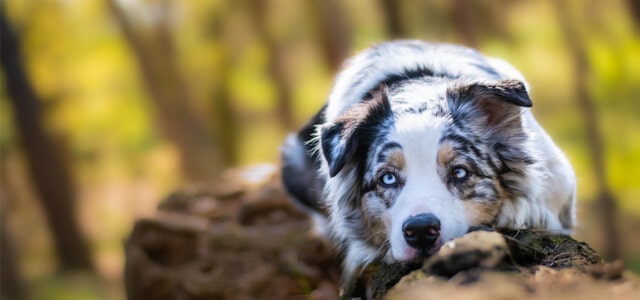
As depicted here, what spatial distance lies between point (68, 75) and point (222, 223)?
38.6 ft

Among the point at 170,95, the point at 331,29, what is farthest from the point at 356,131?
the point at 170,95

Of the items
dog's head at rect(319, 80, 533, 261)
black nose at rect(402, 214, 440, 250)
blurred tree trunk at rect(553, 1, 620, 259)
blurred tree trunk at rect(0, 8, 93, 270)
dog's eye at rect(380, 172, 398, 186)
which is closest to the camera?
black nose at rect(402, 214, 440, 250)

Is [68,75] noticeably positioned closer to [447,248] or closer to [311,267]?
[311,267]

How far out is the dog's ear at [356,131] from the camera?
4254 mm

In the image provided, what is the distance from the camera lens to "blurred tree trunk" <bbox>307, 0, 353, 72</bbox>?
15.8 metres

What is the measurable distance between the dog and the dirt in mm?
243

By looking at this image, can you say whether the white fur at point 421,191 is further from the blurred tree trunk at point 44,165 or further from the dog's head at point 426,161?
the blurred tree trunk at point 44,165

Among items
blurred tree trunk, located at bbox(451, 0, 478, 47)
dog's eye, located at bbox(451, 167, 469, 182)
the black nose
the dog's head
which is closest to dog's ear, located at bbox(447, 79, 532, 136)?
the dog's head

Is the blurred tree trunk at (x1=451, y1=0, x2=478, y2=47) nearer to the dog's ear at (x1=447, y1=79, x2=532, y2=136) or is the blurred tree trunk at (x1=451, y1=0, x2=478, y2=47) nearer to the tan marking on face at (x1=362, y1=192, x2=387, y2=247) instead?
the dog's ear at (x1=447, y1=79, x2=532, y2=136)

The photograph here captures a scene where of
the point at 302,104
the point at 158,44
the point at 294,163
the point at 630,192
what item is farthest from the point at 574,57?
the point at 294,163

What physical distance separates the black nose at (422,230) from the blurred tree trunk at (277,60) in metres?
12.4

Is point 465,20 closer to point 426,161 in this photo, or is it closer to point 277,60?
point 277,60

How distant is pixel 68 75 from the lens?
16875 millimetres

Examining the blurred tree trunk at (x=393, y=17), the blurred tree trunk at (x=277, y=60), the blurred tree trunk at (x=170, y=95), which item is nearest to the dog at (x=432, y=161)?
the blurred tree trunk at (x=393, y=17)
